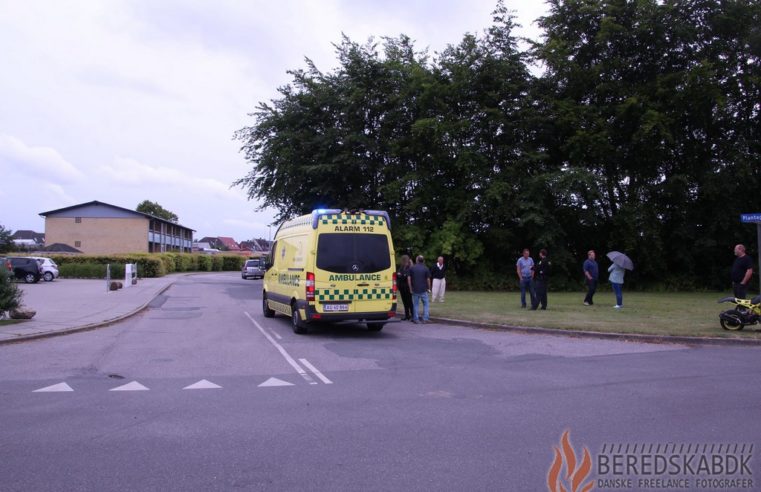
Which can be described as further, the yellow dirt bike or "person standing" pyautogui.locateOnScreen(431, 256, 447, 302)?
"person standing" pyautogui.locateOnScreen(431, 256, 447, 302)

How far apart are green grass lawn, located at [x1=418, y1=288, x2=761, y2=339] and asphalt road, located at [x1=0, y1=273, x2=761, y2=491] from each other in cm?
166

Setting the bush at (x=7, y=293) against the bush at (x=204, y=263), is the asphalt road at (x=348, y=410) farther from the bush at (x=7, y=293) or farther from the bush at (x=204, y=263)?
the bush at (x=204, y=263)

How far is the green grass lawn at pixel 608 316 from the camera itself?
1236cm

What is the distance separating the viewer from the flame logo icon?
167 inches

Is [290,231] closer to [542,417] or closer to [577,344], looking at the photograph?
[577,344]

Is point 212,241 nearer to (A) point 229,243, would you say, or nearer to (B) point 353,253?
(A) point 229,243

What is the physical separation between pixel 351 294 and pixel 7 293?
8.34 metres

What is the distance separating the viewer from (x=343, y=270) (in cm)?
1244

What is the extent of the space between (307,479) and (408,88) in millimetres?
27156

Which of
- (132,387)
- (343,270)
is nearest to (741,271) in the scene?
(343,270)

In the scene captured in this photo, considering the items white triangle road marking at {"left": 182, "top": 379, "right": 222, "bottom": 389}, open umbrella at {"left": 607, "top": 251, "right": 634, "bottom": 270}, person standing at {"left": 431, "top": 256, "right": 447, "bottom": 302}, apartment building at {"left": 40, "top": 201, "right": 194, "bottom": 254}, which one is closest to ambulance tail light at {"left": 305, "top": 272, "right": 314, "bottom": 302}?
white triangle road marking at {"left": 182, "top": 379, "right": 222, "bottom": 389}

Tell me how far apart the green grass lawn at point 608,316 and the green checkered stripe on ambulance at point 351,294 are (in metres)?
3.18

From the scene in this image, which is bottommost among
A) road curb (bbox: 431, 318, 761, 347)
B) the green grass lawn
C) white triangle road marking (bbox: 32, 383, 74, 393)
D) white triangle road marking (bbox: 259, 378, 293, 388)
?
white triangle road marking (bbox: 32, 383, 74, 393)

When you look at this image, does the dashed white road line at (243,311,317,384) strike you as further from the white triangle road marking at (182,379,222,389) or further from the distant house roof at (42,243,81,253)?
the distant house roof at (42,243,81,253)
